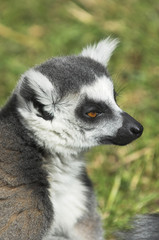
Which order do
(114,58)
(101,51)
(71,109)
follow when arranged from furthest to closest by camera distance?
(114,58), (101,51), (71,109)

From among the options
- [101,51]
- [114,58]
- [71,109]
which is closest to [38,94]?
[71,109]

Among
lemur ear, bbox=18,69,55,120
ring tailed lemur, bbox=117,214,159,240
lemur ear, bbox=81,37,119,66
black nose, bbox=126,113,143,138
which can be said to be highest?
lemur ear, bbox=81,37,119,66

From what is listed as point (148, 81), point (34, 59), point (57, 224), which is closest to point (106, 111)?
point (57, 224)

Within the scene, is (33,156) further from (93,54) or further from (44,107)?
(93,54)

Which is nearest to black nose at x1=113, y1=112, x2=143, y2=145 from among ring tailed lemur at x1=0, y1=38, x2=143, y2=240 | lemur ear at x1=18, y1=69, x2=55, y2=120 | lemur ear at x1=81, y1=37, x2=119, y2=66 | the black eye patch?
ring tailed lemur at x1=0, y1=38, x2=143, y2=240

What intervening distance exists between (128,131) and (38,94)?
734mm

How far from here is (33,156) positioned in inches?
142

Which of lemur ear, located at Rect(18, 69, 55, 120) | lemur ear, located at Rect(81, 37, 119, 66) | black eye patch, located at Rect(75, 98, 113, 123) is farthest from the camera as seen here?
lemur ear, located at Rect(81, 37, 119, 66)

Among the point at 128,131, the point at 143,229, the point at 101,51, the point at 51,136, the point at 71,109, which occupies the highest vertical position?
the point at 101,51

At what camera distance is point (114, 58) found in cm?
683

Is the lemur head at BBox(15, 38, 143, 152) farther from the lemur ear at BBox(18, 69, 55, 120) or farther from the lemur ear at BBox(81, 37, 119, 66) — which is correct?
the lemur ear at BBox(81, 37, 119, 66)

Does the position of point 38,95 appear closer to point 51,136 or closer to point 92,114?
point 51,136

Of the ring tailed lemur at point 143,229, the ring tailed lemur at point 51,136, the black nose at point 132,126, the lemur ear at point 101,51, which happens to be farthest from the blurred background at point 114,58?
the black nose at point 132,126

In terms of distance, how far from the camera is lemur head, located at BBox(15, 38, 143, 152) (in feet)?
12.0
